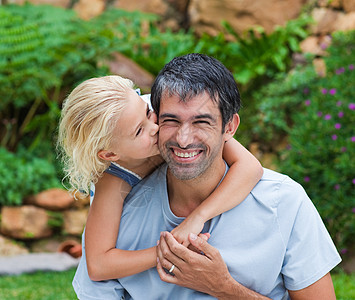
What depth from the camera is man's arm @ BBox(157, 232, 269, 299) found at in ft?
8.08

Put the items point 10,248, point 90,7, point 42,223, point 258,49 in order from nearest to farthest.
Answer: point 10,248 < point 42,223 < point 258,49 < point 90,7

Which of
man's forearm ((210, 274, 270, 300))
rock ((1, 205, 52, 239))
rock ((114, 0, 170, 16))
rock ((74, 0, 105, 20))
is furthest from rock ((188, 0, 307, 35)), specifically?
man's forearm ((210, 274, 270, 300))

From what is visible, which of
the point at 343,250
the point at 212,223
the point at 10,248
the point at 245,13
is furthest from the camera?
the point at 245,13

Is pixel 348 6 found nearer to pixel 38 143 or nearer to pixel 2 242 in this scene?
pixel 38 143

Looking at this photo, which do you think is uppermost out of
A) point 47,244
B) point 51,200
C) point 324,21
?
point 324,21

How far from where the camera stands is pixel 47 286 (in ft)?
16.9

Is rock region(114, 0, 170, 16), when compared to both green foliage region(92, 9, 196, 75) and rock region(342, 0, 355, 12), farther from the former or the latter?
rock region(342, 0, 355, 12)

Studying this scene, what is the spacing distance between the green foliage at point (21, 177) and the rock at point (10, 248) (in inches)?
17.0

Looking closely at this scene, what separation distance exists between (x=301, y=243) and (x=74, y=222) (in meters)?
4.36

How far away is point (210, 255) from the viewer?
2.48 meters

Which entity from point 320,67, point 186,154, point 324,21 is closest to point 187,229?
point 186,154

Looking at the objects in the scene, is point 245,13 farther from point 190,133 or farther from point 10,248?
point 190,133

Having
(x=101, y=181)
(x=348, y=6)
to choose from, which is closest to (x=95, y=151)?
(x=101, y=181)

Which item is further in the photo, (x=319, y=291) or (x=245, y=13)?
(x=245, y=13)
